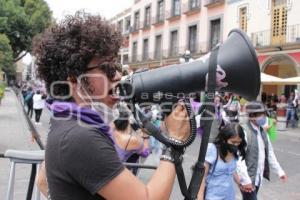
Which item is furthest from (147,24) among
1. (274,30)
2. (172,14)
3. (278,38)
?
(278,38)

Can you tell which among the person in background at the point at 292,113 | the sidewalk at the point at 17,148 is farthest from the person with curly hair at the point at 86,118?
the person in background at the point at 292,113

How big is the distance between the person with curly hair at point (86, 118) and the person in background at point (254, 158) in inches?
96.3

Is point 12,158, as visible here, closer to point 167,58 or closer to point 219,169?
point 219,169

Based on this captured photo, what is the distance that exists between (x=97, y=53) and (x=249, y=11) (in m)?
22.0

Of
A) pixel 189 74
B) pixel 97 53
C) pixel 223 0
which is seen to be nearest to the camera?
pixel 97 53

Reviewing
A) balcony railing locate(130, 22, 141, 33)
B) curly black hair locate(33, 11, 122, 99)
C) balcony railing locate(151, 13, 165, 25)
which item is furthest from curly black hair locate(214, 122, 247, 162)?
balcony railing locate(130, 22, 141, 33)

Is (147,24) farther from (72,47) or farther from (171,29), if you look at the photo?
(72,47)

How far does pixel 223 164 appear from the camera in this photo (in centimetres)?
384

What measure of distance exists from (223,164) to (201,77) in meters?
2.06

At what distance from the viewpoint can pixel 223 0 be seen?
984 inches

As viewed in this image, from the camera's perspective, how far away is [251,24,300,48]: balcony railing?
19.8m

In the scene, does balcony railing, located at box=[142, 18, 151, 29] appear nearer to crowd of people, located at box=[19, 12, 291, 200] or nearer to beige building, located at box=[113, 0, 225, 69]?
beige building, located at box=[113, 0, 225, 69]

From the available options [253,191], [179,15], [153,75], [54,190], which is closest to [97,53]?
[153,75]

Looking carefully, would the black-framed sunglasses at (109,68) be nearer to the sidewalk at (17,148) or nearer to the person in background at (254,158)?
the person in background at (254,158)
